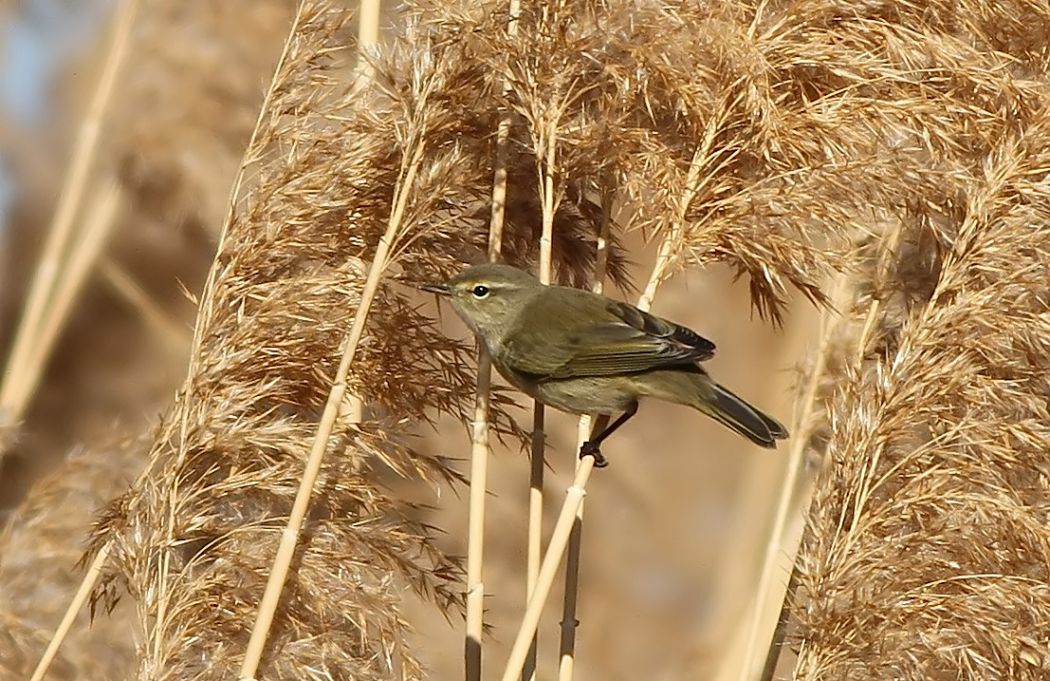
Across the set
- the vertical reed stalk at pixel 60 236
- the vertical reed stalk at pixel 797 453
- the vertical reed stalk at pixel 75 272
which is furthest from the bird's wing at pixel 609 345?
the vertical reed stalk at pixel 75 272

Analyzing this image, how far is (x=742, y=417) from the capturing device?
243 cm

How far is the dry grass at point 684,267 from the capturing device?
6.95ft

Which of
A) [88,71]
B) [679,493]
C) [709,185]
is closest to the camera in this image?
[709,185]

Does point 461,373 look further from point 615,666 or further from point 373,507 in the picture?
point 615,666

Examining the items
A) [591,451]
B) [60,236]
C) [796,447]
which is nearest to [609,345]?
[591,451]

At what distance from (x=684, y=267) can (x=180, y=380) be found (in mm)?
1520

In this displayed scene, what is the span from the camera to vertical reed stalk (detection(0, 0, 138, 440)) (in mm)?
2957

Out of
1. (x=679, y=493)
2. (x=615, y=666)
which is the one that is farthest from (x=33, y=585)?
(x=679, y=493)

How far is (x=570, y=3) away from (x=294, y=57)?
1.57 ft

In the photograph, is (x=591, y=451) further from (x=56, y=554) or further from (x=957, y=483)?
(x=56, y=554)

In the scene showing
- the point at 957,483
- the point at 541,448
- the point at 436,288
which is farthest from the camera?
the point at 436,288

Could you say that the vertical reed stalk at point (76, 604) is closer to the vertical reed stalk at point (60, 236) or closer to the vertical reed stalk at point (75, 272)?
the vertical reed stalk at point (60, 236)

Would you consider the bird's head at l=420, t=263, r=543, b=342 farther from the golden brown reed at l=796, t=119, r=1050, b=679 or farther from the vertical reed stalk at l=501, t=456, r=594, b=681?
the golden brown reed at l=796, t=119, r=1050, b=679

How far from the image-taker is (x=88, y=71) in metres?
3.94
